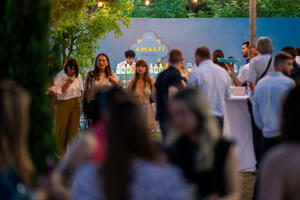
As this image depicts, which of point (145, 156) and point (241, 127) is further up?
point (145, 156)

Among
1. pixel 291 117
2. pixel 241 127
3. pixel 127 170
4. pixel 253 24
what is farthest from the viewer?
pixel 253 24

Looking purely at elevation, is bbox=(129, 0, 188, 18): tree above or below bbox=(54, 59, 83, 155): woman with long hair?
above

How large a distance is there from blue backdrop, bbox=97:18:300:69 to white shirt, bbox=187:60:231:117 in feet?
34.4

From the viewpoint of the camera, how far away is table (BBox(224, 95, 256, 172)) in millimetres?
7285

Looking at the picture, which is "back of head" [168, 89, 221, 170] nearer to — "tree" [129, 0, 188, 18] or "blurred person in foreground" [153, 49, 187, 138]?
"blurred person in foreground" [153, 49, 187, 138]

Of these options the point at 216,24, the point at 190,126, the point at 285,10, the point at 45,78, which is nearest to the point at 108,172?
the point at 190,126

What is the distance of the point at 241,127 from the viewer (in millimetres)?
7340

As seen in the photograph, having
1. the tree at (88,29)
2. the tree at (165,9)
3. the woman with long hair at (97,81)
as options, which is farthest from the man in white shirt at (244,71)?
the tree at (165,9)

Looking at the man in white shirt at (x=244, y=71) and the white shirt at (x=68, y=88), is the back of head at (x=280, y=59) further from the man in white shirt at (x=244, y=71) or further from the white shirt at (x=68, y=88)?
the white shirt at (x=68, y=88)

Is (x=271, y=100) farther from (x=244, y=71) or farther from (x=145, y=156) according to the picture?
(x=145, y=156)

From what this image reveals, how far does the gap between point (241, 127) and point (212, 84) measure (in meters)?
1.24

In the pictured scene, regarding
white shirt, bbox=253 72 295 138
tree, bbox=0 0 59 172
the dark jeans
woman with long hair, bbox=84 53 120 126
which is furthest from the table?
tree, bbox=0 0 59 172

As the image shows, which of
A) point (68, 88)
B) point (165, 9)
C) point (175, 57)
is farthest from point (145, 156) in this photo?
point (165, 9)

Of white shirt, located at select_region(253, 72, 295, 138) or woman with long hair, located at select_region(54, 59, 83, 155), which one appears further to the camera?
woman with long hair, located at select_region(54, 59, 83, 155)
